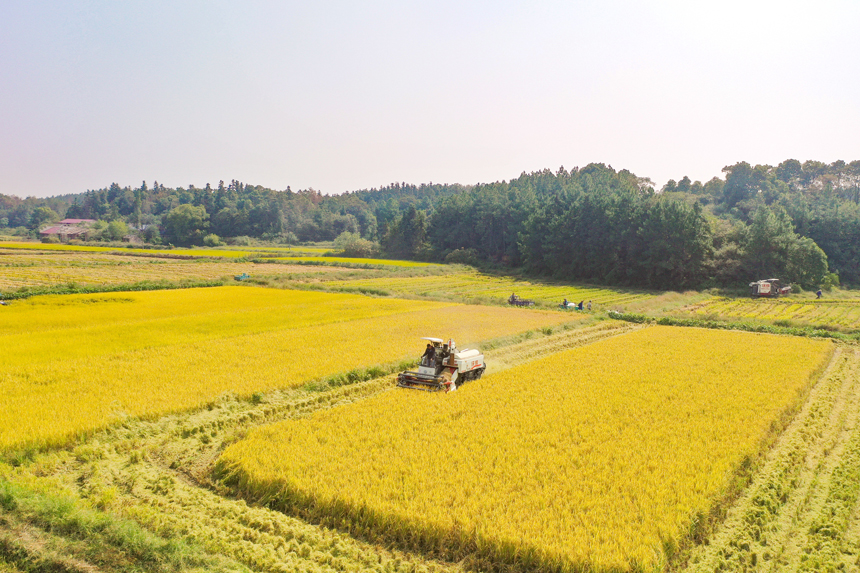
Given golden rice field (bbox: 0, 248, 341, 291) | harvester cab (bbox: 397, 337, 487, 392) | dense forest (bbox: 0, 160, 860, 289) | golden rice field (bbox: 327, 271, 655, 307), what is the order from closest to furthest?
1. harvester cab (bbox: 397, 337, 487, 392)
2. golden rice field (bbox: 0, 248, 341, 291)
3. golden rice field (bbox: 327, 271, 655, 307)
4. dense forest (bbox: 0, 160, 860, 289)

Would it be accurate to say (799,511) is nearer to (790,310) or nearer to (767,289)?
(790,310)

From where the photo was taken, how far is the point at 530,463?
444 inches

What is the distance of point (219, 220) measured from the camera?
149m

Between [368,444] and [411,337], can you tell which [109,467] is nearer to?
[368,444]

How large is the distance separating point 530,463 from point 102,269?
6147 cm

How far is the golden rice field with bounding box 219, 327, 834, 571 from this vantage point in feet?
28.4

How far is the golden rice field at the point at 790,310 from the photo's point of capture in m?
38.4

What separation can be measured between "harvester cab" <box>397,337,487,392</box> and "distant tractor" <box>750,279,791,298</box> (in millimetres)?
50184

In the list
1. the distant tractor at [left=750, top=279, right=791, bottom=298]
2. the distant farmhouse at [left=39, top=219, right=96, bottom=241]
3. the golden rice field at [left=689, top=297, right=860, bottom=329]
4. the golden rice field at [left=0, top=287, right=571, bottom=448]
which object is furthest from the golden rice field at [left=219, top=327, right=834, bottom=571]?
the distant farmhouse at [left=39, top=219, right=96, bottom=241]

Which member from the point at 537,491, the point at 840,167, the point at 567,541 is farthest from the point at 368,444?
the point at 840,167

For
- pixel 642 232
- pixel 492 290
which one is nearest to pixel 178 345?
pixel 492 290

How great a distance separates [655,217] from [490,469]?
6538cm

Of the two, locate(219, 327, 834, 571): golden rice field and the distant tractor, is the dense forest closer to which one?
the distant tractor

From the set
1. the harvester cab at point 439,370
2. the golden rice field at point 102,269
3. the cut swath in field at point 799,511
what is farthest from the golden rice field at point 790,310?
the golden rice field at point 102,269
